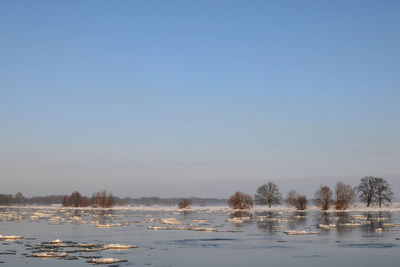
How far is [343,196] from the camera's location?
261 ft

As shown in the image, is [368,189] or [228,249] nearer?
[228,249]

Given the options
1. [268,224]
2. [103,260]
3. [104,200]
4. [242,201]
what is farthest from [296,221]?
[104,200]

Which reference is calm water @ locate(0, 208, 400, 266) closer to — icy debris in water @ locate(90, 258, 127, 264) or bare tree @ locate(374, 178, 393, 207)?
icy debris in water @ locate(90, 258, 127, 264)

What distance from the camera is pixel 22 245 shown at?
2509 centimetres

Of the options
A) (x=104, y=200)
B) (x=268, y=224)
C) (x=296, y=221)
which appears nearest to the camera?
(x=268, y=224)

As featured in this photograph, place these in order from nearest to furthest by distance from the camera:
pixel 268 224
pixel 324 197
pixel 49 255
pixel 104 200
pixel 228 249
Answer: pixel 49 255 < pixel 228 249 < pixel 268 224 < pixel 324 197 < pixel 104 200

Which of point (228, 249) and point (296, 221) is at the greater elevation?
point (228, 249)

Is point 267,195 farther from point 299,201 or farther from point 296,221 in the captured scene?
point 296,221

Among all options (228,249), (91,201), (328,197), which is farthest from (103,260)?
(91,201)

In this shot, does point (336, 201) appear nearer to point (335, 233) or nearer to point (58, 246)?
point (335, 233)

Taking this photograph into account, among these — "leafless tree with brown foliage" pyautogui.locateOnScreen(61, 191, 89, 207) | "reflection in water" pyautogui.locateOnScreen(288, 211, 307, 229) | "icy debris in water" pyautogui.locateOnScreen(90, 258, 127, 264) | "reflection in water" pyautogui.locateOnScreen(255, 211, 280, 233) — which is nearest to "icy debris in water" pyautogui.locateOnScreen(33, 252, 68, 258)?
"icy debris in water" pyautogui.locateOnScreen(90, 258, 127, 264)

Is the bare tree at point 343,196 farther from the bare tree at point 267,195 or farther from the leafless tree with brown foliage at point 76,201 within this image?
the leafless tree with brown foliage at point 76,201

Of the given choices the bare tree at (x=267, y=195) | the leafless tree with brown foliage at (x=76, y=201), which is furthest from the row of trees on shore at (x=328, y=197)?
the leafless tree with brown foliage at (x=76, y=201)

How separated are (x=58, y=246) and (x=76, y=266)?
6.92 meters
